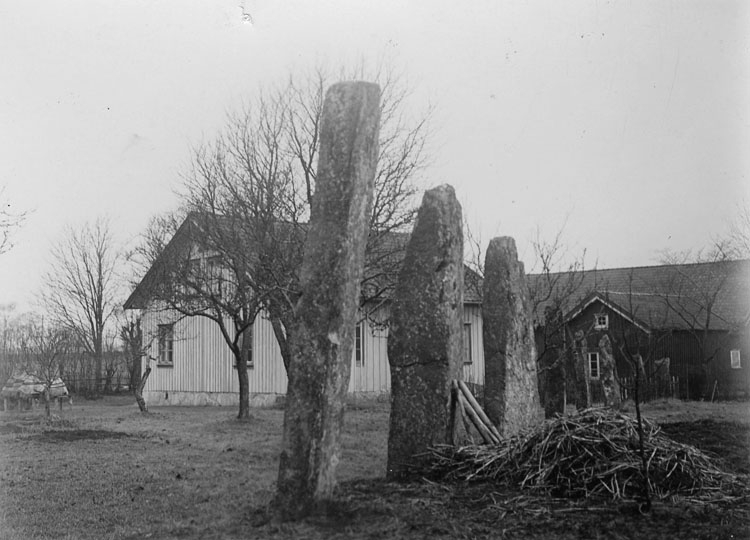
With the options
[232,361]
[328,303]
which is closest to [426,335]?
[328,303]

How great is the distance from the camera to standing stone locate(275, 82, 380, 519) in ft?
23.6

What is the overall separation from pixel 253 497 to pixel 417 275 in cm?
338

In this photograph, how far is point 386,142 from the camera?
19922 mm

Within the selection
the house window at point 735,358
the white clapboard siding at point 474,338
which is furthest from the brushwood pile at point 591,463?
the house window at point 735,358

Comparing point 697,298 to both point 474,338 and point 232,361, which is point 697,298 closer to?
point 474,338

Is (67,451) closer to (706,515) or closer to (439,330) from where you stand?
(439,330)

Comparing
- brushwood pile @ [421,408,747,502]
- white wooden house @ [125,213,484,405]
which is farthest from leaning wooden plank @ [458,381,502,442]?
white wooden house @ [125,213,484,405]

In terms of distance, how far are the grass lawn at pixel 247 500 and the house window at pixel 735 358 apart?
2133 cm

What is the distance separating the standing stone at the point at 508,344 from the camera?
11.9 m

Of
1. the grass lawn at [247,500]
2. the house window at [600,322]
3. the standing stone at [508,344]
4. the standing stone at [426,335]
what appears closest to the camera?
the grass lawn at [247,500]

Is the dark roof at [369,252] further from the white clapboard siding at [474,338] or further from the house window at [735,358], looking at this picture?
the house window at [735,358]

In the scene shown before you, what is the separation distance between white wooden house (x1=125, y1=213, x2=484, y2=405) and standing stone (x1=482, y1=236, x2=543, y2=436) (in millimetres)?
12457

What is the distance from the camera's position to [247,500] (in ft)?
28.8

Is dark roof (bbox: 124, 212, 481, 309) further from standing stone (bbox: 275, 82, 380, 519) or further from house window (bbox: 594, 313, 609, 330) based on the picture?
standing stone (bbox: 275, 82, 380, 519)
